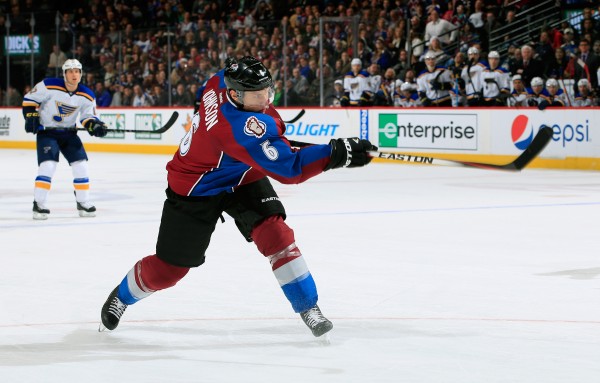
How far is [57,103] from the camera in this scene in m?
9.10

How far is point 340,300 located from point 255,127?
1486 millimetres

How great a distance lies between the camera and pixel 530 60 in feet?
48.0

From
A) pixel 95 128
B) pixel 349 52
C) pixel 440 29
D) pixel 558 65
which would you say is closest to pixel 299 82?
pixel 349 52

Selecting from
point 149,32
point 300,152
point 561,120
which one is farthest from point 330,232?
point 149,32

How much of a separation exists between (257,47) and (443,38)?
10.4 ft

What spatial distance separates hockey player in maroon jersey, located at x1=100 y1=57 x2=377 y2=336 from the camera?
399cm

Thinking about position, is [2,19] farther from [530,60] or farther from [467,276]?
[467,276]

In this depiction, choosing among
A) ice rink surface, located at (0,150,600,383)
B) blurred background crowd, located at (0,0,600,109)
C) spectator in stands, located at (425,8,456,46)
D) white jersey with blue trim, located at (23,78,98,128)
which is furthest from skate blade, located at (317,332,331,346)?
spectator in stands, located at (425,8,456,46)

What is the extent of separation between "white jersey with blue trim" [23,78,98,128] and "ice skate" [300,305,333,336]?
535cm

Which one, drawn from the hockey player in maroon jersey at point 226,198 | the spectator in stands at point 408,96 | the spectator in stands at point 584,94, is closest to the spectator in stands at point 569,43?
the spectator in stands at point 584,94

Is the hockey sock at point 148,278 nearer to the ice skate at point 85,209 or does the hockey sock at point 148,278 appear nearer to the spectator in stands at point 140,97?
the ice skate at point 85,209

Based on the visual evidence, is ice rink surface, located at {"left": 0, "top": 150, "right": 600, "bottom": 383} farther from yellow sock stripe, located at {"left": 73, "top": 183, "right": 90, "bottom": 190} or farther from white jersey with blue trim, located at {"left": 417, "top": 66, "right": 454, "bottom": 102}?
white jersey with blue trim, located at {"left": 417, "top": 66, "right": 454, "bottom": 102}

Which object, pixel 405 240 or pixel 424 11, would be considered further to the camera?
pixel 424 11

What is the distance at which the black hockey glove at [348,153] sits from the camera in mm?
3812
